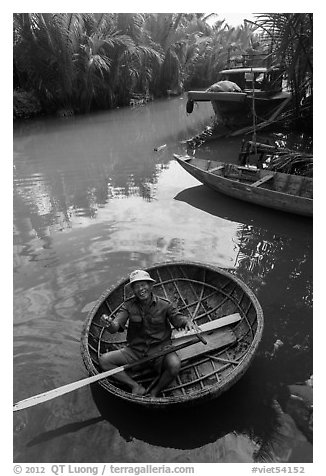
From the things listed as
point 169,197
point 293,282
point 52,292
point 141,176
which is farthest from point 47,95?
point 293,282

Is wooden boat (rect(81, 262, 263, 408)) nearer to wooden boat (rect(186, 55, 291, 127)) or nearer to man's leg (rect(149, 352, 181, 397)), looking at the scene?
man's leg (rect(149, 352, 181, 397))

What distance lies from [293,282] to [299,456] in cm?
269

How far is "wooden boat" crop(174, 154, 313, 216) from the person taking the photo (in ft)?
22.7

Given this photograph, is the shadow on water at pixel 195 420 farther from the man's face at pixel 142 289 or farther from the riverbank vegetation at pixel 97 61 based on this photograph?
the riverbank vegetation at pixel 97 61

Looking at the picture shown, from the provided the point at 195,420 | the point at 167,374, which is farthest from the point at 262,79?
the point at 195,420

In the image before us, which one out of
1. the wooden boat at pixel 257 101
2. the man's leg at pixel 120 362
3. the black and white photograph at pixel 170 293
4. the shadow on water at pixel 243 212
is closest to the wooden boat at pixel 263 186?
the black and white photograph at pixel 170 293

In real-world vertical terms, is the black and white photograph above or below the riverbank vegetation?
below

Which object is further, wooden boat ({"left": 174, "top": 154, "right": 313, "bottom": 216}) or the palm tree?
the palm tree

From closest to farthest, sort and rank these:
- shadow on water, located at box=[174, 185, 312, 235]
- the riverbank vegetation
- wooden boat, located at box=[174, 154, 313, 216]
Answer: wooden boat, located at box=[174, 154, 313, 216] < shadow on water, located at box=[174, 185, 312, 235] < the riverbank vegetation

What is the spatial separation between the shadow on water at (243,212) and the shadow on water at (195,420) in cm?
391

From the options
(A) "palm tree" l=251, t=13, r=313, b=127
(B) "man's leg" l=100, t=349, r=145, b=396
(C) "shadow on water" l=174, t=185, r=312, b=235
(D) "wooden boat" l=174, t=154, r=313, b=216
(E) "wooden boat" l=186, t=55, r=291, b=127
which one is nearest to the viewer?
(B) "man's leg" l=100, t=349, r=145, b=396

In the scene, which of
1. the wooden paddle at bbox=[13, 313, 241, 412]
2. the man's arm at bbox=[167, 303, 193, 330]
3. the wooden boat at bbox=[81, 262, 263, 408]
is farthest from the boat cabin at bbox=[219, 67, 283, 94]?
the man's arm at bbox=[167, 303, 193, 330]

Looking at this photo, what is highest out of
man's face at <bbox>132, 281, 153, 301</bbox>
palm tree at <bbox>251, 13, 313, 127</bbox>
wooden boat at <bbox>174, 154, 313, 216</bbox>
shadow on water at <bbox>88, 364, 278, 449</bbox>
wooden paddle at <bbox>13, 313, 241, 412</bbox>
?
palm tree at <bbox>251, 13, 313, 127</bbox>

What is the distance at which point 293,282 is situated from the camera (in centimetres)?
561
